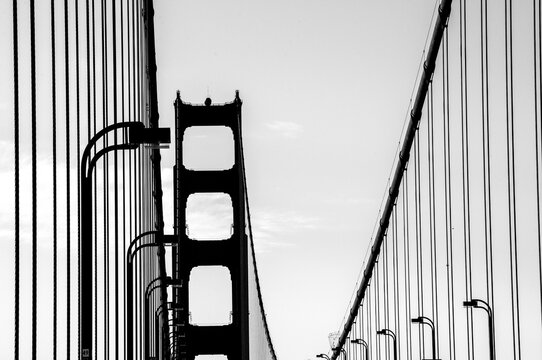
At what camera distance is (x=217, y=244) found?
3997 cm

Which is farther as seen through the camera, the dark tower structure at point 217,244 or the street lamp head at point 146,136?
the dark tower structure at point 217,244

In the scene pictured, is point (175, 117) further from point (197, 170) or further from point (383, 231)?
point (383, 231)

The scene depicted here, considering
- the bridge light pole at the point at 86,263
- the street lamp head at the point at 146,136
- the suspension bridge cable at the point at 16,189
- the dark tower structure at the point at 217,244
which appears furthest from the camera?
the dark tower structure at the point at 217,244

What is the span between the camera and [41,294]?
42.1ft

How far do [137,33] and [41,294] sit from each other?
10573 millimetres

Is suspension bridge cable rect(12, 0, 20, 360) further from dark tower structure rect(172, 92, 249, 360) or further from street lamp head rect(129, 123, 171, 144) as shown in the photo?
dark tower structure rect(172, 92, 249, 360)

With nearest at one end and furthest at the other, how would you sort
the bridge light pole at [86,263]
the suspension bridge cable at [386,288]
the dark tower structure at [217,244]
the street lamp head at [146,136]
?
the bridge light pole at [86,263] → the street lamp head at [146,136] → the dark tower structure at [217,244] → the suspension bridge cable at [386,288]

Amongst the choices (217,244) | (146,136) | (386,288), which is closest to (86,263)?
(146,136)

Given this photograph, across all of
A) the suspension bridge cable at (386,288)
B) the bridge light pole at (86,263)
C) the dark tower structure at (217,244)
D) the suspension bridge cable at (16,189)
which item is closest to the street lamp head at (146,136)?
the bridge light pole at (86,263)

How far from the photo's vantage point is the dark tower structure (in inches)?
1533

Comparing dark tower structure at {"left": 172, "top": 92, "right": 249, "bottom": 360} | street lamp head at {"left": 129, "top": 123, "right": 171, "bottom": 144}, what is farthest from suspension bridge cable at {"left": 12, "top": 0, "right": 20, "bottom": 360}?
dark tower structure at {"left": 172, "top": 92, "right": 249, "bottom": 360}

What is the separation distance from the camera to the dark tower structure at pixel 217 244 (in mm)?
38938

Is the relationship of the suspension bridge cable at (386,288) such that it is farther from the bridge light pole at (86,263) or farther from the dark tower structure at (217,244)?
the bridge light pole at (86,263)

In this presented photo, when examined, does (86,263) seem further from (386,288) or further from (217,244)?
(386,288)
